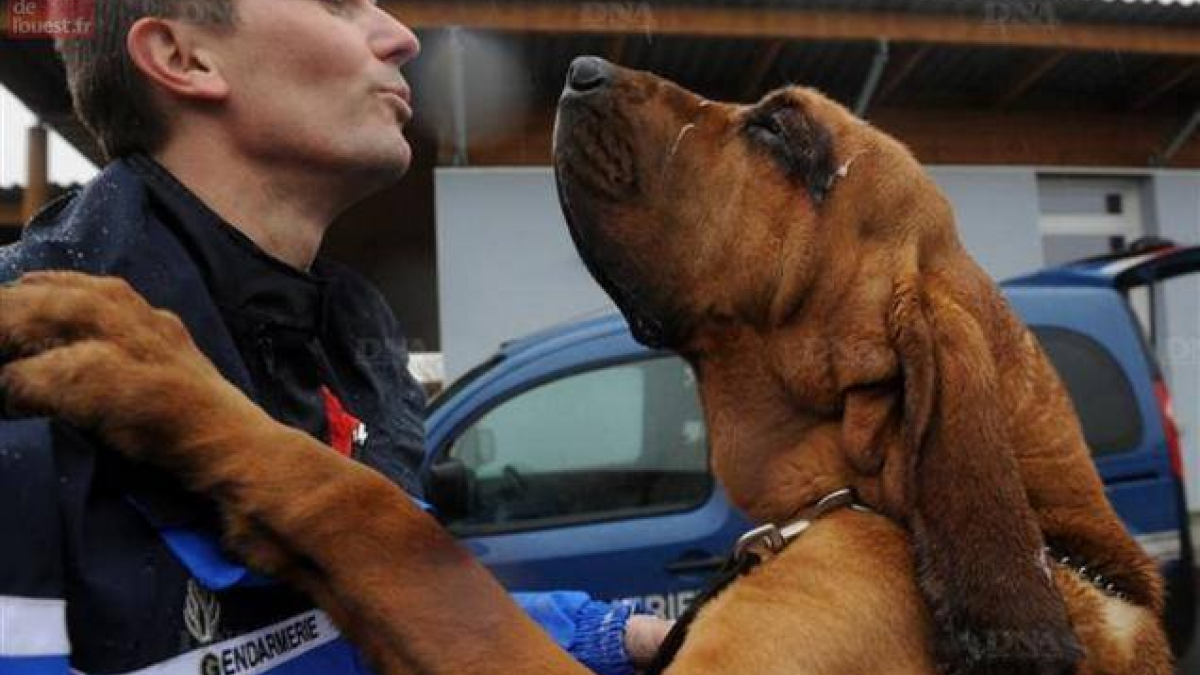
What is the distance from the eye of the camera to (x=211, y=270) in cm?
151

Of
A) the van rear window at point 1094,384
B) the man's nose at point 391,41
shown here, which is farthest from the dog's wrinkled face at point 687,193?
the van rear window at point 1094,384

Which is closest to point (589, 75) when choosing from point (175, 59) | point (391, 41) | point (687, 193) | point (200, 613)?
point (687, 193)

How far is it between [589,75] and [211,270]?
1.08 meters

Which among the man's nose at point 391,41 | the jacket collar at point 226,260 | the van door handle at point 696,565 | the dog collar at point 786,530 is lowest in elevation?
the van door handle at point 696,565

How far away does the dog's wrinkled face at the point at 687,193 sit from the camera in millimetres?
2217

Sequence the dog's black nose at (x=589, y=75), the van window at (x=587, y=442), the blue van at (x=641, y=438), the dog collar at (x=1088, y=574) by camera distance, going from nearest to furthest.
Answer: the dog collar at (x=1088, y=574)
the dog's black nose at (x=589, y=75)
the blue van at (x=641, y=438)
the van window at (x=587, y=442)

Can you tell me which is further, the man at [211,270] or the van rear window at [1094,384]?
the van rear window at [1094,384]

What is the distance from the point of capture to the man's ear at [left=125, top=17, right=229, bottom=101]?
1.51 m

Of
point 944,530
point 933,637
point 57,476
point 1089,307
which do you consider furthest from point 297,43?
point 1089,307

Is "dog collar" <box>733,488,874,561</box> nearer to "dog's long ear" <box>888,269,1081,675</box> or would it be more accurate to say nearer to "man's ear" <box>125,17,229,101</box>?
"dog's long ear" <box>888,269,1081,675</box>

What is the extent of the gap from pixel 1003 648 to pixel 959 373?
45cm

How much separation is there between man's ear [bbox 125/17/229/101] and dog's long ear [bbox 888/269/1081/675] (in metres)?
1.23

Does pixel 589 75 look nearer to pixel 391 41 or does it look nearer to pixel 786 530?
pixel 391 41

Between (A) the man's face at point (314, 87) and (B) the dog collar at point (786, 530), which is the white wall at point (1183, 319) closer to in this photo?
(B) the dog collar at point (786, 530)
